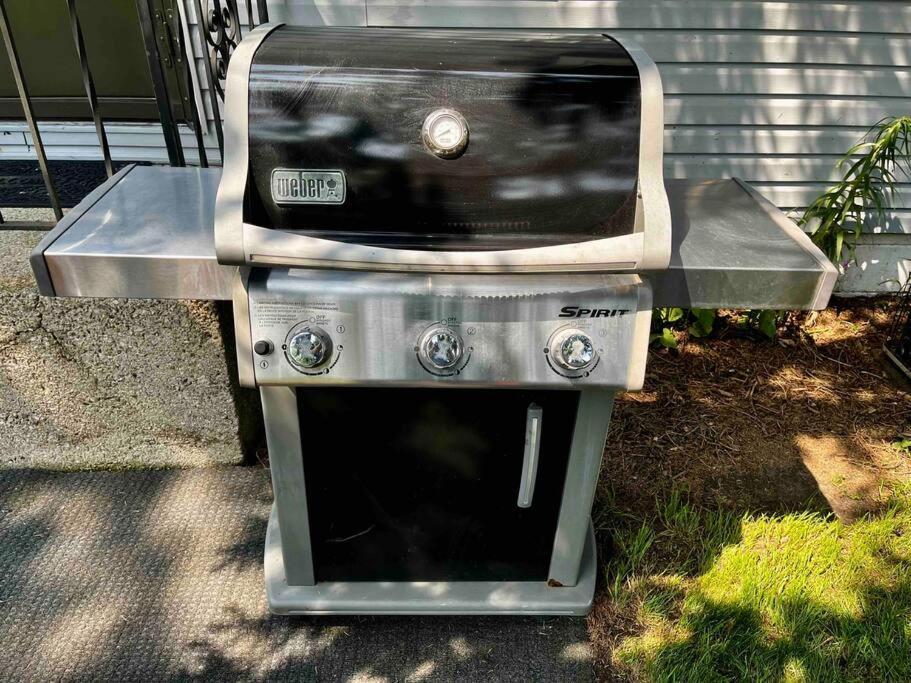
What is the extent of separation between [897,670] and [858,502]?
79 centimetres

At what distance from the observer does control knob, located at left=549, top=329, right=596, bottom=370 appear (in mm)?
1435

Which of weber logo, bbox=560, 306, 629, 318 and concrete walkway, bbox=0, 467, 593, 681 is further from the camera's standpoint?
concrete walkway, bbox=0, 467, 593, 681

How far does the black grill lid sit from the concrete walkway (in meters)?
1.38

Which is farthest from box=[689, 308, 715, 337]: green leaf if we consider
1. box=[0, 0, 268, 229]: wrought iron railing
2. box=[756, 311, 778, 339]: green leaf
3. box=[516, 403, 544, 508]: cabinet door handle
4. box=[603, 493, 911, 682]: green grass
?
box=[0, 0, 268, 229]: wrought iron railing

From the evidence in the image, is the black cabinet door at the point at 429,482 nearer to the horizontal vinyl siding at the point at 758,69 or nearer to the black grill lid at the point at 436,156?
the black grill lid at the point at 436,156

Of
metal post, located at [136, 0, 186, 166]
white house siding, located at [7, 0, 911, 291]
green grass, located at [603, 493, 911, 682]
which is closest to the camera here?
metal post, located at [136, 0, 186, 166]

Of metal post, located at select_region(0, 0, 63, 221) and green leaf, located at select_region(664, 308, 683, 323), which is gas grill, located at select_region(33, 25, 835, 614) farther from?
green leaf, located at select_region(664, 308, 683, 323)

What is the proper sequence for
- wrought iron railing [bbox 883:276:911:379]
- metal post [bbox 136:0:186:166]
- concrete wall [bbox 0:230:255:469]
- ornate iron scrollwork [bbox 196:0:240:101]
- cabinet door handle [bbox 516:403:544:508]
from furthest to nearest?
wrought iron railing [bbox 883:276:911:379] → concrete wall [bbox 0:230:255:469] → ornate iron scrollwork [bbox 196:0:240:101] → metal post [bbox 136:0:186:166] → cabinet door handle [bbox 516:403:544:508]

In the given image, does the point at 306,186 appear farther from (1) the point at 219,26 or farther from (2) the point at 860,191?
(2) the point at 860,191

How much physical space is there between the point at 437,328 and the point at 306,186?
409 millimetres

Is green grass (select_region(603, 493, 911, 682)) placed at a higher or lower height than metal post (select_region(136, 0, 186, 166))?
lower

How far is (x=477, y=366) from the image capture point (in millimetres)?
1453

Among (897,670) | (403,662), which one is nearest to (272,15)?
(403,662)

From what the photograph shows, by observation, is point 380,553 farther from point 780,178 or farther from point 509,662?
point 780,178
